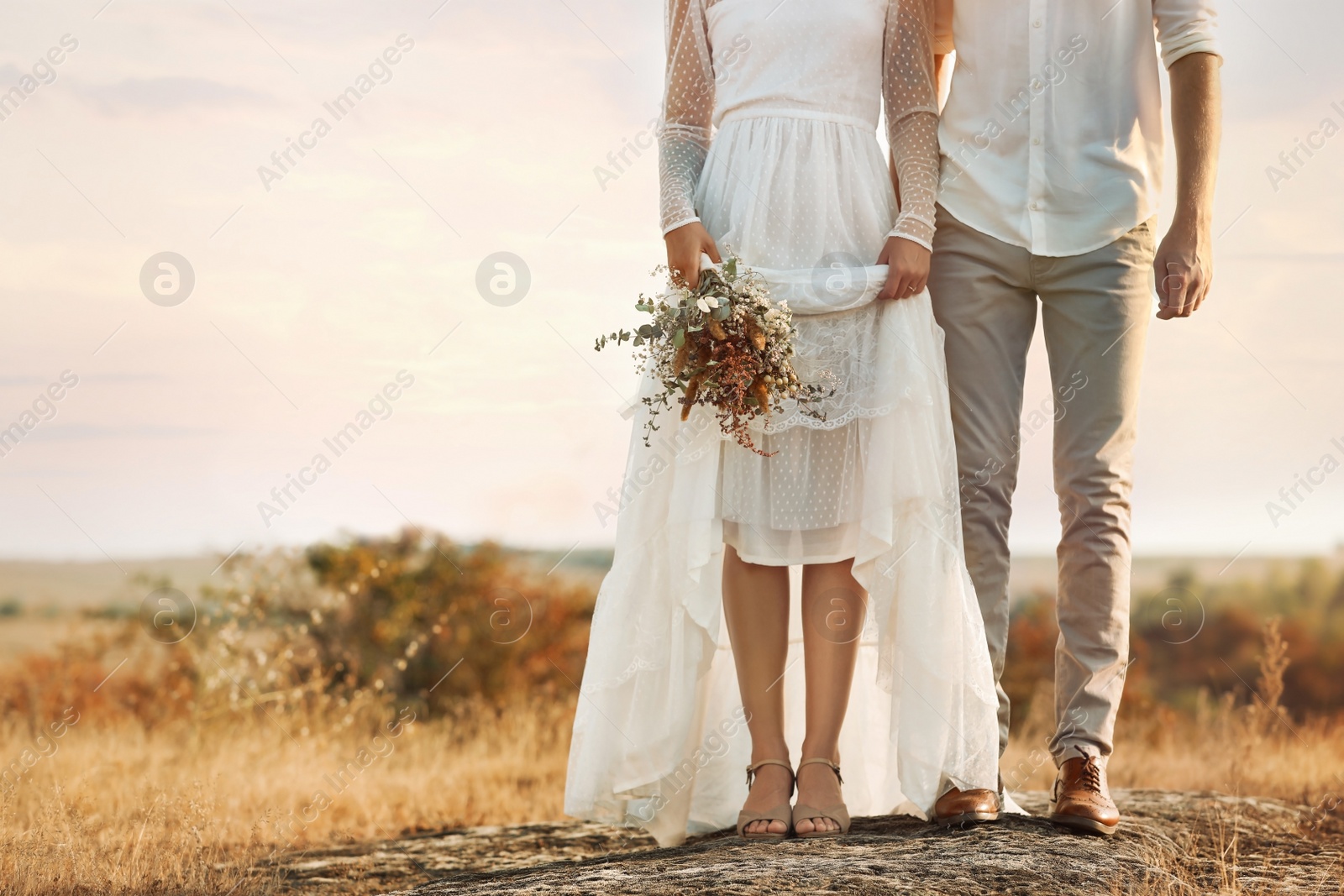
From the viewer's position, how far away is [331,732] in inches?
235

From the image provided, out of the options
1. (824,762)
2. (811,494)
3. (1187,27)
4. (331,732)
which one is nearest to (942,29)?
(1187,27)

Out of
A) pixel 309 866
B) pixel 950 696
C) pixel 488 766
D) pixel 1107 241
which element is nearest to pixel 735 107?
pixel 1107 241

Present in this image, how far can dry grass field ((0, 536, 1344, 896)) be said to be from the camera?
146 inches

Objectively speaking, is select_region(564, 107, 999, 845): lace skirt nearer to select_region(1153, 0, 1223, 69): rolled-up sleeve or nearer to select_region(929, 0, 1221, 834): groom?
select_region(929, 0, 1221, 834): groom

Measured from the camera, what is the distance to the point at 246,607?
687cm

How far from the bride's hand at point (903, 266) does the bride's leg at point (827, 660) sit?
0.72m

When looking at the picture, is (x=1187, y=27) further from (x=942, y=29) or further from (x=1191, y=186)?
(x=942, y=29)

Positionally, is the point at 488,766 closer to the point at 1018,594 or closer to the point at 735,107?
the point at 735,107

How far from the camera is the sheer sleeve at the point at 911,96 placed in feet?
10.2

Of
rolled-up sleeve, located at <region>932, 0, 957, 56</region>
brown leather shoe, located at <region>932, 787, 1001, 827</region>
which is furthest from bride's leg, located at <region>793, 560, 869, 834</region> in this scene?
rolled-up sleeve, located at <region>932, 0, 957, 56</region>

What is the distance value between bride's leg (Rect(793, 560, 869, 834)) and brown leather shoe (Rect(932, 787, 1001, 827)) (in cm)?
28

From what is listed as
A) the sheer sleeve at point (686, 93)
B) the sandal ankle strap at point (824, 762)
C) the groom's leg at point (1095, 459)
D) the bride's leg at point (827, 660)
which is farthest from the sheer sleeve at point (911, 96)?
the sandal ankle strap at point (824, 762)

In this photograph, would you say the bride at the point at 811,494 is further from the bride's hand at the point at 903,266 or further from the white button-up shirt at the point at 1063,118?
the white button-up shirt at the point at 1063,118

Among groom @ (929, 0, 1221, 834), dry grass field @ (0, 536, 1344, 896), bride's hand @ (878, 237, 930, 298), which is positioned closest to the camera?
bride's hand @ (878, 237, 930, 298)
